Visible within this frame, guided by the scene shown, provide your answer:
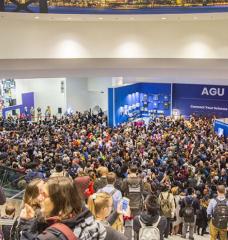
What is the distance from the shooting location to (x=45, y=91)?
27484mm

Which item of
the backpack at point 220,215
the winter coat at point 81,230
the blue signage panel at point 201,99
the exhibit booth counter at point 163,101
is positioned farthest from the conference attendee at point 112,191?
the blue signage panel at point 201,99

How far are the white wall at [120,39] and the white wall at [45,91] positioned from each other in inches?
548

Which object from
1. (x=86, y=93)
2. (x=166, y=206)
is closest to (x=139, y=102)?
(x=86, y=93)

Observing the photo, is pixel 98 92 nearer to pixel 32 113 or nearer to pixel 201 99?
pixel 32 113

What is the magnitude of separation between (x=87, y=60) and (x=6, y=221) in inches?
393

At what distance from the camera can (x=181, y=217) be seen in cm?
748

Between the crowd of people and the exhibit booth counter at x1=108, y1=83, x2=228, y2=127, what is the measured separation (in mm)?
1707

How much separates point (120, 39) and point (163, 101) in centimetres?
1296

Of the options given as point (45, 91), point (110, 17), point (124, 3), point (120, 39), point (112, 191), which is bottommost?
point (112, 191)

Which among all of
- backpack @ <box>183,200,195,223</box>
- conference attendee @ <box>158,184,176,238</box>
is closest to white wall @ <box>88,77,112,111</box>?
backpack @ <box>183,200,195,223</box>

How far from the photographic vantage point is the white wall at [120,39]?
40.5ft

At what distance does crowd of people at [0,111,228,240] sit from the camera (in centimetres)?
225

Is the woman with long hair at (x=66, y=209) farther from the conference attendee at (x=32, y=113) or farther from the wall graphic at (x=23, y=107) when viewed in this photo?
the conference attendee at (x=32, y=113)

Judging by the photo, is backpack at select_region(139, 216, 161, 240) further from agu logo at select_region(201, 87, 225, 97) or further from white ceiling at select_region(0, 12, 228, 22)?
agu logo at select_region(201, 87, 225, 97)
